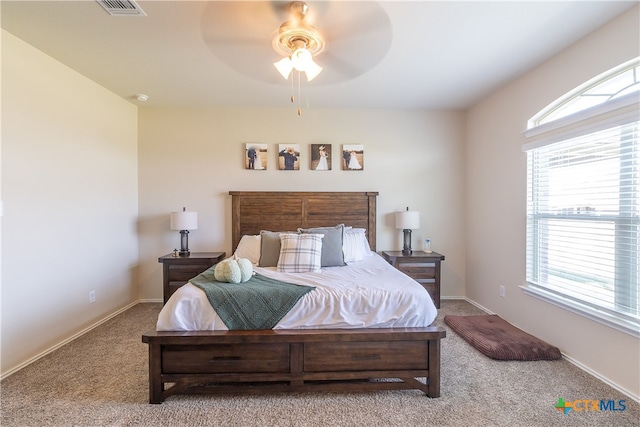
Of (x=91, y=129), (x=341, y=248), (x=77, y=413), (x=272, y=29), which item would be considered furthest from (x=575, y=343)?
(x=91, y=129)

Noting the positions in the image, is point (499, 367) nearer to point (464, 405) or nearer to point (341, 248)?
point (464, 405)

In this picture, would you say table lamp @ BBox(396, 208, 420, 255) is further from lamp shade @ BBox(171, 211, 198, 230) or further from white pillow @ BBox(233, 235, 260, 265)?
lamp shade @ BBox(171, 211, 198, 230)

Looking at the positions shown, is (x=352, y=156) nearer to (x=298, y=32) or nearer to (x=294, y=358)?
(x=298, y=32)

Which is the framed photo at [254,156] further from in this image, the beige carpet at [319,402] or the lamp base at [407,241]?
the beige carpet at [319,402]

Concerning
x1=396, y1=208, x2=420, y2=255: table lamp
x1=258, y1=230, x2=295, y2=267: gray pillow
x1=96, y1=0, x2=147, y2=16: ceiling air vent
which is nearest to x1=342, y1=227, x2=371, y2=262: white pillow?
x1=396, y1=208, x2=420, y2=255: table lamp

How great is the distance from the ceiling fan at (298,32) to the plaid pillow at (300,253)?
1523mm

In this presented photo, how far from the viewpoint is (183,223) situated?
3477 millimetres

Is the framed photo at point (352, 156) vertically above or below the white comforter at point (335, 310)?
above

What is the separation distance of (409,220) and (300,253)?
1.65 m

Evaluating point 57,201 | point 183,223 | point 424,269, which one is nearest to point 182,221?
point 183,223

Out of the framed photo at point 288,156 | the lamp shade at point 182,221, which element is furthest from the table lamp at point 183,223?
the framed photo at point 288,156

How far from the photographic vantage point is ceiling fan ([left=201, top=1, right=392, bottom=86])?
1875 millimetres

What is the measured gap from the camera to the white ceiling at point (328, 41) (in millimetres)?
1910

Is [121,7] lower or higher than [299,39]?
higher
